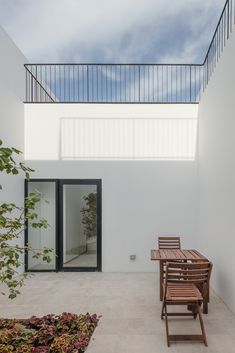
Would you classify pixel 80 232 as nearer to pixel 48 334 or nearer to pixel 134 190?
pixel 134 190

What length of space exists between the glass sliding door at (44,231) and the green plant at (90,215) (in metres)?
0.71

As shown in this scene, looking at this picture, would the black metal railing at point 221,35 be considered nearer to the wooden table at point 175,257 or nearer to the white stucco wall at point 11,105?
the wooden table at point 175,257

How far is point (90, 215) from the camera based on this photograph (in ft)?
20.8

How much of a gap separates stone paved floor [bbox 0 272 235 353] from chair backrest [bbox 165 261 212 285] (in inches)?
24.9

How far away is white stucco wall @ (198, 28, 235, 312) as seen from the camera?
409cm

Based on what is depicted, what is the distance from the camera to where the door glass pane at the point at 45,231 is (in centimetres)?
631

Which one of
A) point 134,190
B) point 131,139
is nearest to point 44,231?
point 134,190

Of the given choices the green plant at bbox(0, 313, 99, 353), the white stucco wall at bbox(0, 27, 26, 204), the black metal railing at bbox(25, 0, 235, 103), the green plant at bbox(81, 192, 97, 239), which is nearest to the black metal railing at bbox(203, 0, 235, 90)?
the black metal railing at bbox(25, 0, 235, 103)

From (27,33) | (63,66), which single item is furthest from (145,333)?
(27,33)

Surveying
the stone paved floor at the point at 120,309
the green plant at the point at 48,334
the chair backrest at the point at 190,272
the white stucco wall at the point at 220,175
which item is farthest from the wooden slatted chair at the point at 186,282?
the green plant at the point at 48,334

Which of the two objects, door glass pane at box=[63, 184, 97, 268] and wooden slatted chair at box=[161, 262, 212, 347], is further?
door glass pane at box=[63, 184, 97, 268]

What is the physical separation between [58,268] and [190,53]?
631cm

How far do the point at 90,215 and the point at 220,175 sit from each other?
3.04 m

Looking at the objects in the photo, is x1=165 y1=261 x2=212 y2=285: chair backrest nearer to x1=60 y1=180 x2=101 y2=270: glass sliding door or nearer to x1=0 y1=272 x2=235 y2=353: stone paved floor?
x1=0 y1=272 x2=235 y2=353: stone paved floor
